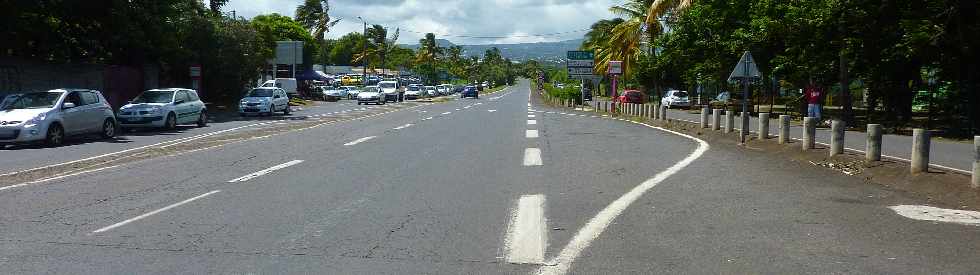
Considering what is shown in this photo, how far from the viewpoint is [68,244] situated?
713cm

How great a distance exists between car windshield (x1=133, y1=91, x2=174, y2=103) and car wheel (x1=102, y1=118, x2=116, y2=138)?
418 centimetres

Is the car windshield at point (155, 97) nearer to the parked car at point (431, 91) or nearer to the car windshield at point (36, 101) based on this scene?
the car windshield at point (36, 101)

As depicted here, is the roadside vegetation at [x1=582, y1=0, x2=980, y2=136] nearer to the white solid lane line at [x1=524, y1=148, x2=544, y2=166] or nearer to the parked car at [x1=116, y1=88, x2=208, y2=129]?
the white solid lane line at [x1=524, y1=148, x2=544, y2=166]

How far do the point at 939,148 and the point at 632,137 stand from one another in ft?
23.2

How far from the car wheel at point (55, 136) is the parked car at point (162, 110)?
550cm

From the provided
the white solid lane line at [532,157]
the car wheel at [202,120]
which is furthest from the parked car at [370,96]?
the white solid lane line at [532,157]

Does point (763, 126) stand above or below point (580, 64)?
below

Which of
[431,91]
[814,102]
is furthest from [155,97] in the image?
[431,91]

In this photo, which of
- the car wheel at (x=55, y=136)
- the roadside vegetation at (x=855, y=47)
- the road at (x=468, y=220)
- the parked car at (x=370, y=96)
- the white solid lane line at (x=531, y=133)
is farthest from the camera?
the parked car at (x=370, y=96)

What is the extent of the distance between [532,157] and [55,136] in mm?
11520

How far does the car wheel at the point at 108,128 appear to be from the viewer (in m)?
21.9

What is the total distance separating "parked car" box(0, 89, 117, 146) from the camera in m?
18.8

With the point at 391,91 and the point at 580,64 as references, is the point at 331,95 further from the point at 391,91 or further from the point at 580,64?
the point at 580,64

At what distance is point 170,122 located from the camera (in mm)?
26188
